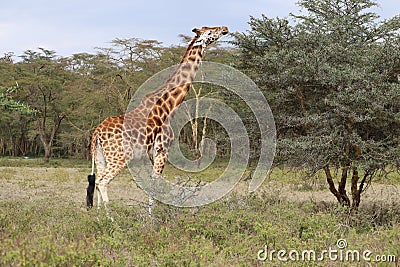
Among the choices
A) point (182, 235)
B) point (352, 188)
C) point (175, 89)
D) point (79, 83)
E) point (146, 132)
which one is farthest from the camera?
point (79, 83)

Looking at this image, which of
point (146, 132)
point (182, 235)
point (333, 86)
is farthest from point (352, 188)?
point (182, 235)

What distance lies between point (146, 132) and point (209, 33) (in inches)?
62.9

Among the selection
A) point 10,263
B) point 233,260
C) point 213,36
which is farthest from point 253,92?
point 10,263

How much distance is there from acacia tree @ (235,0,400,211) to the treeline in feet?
43.5

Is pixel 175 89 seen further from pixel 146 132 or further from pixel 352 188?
pixel 352 188

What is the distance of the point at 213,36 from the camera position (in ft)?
22.8

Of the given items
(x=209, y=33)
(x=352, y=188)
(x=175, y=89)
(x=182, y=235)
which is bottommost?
(x=182, y=235)

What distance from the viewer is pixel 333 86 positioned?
7.43 metres

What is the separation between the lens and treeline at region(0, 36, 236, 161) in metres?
24.3

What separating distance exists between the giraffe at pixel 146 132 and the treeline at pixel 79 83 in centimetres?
1465

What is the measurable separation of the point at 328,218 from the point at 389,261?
Answer: 154 cm

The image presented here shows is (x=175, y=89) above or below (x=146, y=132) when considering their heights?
above

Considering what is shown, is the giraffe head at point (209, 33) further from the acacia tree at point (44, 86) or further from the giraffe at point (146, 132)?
the acacia tree at point (44, 86)

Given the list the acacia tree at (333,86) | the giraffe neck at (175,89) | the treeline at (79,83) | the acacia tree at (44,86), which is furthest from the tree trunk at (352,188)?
the acacia tree at (44,86)
